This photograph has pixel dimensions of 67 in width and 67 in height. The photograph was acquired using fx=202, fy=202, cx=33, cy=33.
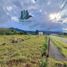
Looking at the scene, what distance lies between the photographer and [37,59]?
2797 mm

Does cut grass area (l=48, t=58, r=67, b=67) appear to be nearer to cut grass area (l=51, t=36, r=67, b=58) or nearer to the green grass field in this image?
the green grass field

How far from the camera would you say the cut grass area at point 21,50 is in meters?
2.77

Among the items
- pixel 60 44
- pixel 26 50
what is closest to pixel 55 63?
pixel 60 44

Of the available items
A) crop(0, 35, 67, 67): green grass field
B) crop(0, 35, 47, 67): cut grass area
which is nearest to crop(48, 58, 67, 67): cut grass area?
crop(0, 35, 67, 67): green grass field

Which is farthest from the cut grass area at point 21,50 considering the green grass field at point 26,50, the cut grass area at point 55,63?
the cut grass area at point 55,63

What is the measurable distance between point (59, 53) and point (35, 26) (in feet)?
1.75

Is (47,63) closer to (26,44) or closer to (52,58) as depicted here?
(52,58)

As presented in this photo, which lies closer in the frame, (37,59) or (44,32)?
(37,59)

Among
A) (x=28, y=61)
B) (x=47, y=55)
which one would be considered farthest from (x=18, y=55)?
(x=47, y=55)

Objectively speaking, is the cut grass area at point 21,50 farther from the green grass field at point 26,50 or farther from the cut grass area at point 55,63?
the cut grass area at point 55,63

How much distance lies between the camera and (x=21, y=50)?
2.93 metres

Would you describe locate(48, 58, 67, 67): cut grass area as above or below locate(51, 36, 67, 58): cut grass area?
below

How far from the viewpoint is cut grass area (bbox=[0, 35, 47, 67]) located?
2771 mm

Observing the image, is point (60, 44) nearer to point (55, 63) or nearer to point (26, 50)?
point (55, 63)
